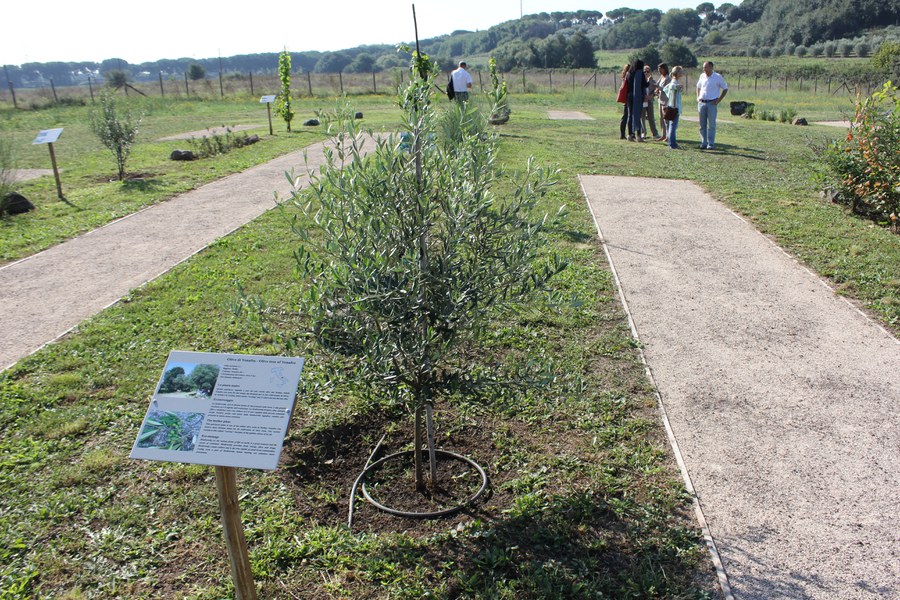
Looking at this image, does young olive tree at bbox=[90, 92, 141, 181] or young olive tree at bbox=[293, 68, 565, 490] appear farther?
young olive tree at bbox=[90, 92, 141, 181]

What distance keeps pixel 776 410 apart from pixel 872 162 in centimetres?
677

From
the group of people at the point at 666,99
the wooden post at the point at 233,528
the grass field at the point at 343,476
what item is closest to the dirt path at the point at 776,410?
the grass field at the point at 343,476

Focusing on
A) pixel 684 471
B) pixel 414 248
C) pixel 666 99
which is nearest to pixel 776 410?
pixel 684 471

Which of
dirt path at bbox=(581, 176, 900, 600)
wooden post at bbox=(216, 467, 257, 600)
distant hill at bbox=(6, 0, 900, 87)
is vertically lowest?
dirt path at bbox=(581, 176, 900, 600)

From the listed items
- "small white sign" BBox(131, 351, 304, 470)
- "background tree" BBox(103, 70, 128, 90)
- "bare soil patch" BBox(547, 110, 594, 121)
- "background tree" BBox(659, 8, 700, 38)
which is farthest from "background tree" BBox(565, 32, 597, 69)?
"small white sign" BBox(131, 351, 304, 470)

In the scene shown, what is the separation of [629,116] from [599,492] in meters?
16.1

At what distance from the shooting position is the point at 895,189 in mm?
8969

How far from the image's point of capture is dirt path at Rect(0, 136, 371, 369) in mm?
6383

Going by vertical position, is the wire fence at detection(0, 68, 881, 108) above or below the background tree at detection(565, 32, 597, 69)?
below

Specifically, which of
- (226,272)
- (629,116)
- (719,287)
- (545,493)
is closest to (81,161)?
(226,272)

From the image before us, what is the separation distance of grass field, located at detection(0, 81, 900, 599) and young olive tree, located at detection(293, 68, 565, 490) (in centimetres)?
31

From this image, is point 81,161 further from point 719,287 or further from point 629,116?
point 719,287

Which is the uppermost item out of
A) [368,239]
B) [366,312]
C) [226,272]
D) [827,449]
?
[368,239]

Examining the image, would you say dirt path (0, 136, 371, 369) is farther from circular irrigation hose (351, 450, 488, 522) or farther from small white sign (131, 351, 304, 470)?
small white sign (131, 351, 304, 470)
